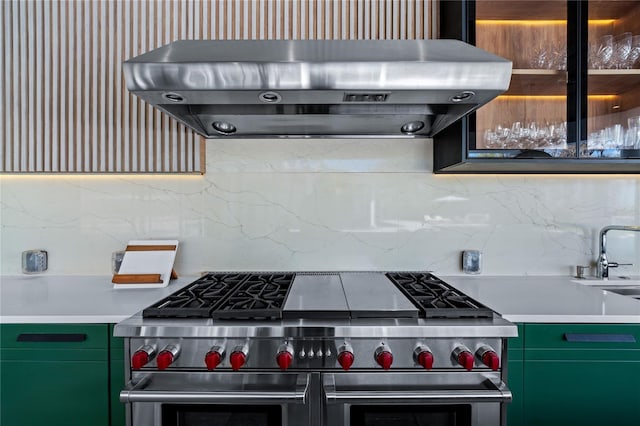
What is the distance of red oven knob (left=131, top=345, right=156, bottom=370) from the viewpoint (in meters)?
1.14

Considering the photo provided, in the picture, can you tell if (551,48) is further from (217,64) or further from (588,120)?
(217,64)

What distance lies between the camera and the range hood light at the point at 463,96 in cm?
131

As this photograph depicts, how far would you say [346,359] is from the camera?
1119 mm

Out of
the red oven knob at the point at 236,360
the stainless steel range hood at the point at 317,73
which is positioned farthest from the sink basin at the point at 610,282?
the red oven knob at the point at 236,360

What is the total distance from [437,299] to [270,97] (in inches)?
38.8

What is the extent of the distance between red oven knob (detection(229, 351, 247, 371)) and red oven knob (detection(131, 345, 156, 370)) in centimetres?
27

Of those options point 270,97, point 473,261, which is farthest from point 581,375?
point 270,97

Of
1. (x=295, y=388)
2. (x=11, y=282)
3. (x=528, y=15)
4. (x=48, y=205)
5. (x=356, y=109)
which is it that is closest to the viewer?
(x=295, y=388)

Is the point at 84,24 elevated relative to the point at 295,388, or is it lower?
elevated

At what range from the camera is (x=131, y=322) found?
1.21m

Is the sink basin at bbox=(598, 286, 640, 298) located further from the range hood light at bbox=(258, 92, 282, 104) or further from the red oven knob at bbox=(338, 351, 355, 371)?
the range hood light at bbox=(258, 92, 282, 104)

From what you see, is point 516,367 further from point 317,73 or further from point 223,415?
point 317,73

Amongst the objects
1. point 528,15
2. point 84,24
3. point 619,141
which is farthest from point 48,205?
point 619,141

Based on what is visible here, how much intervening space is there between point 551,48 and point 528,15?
0.19m
